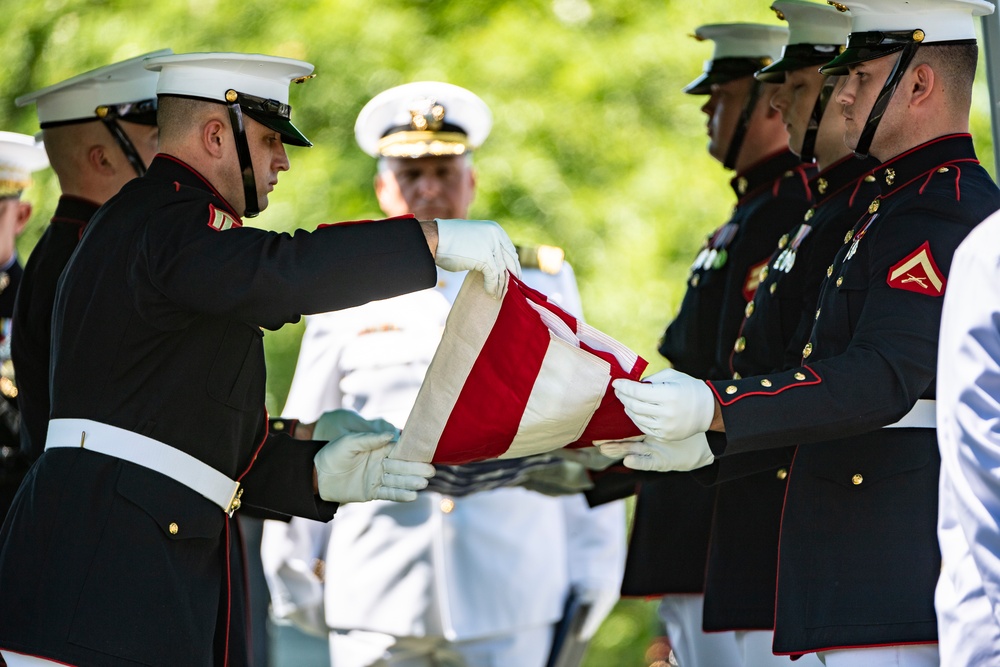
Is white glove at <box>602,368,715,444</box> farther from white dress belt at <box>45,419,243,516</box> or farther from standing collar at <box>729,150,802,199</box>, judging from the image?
standing collar at <box>729,150,802,199</box>

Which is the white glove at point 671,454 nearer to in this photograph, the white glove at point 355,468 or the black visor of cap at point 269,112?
the white glove at point 355,468

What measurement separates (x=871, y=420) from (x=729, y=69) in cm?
190

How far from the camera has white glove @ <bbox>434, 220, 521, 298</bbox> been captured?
3359mm

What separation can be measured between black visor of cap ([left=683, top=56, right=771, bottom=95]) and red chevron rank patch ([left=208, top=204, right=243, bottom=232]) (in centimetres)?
201

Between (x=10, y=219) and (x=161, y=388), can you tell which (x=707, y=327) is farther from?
(x=10, y=219)

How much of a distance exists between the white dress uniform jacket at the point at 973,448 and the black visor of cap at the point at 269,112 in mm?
1670

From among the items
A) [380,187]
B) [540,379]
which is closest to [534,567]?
[380,187]

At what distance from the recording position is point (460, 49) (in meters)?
8.21

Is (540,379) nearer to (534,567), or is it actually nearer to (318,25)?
(534,567)

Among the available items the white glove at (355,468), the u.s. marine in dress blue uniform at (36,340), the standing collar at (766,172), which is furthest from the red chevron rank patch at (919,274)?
the u.s. marine in dress blue uniform at (36,340)

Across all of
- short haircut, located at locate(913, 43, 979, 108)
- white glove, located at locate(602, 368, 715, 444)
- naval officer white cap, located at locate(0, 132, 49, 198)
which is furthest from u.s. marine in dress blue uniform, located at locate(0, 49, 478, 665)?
naval officer white cap, located at locate(0, 132, 49, 198)

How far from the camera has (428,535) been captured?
5.35m

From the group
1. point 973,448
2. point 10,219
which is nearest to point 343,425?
point 10,219

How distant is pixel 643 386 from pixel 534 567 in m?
2.26
